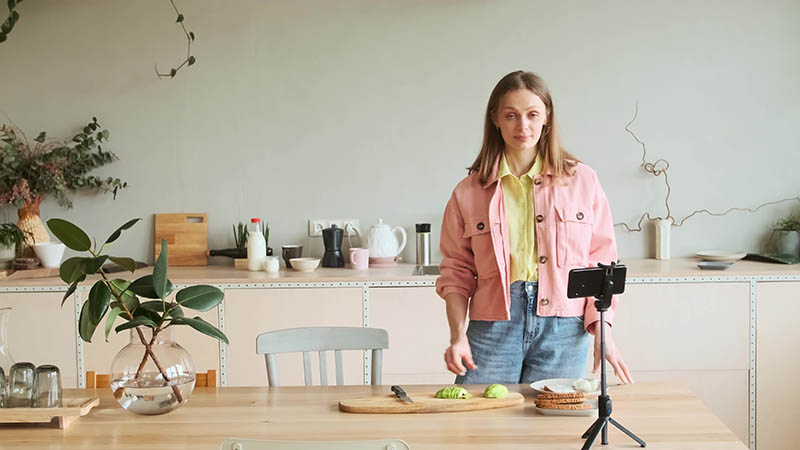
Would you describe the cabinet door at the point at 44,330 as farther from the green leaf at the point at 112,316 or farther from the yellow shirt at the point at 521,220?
the yellow shirt at the point at 521,220

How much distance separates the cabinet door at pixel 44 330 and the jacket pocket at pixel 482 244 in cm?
191

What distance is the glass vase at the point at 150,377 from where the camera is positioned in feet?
5.95

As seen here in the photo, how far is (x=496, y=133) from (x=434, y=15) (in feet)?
5.56

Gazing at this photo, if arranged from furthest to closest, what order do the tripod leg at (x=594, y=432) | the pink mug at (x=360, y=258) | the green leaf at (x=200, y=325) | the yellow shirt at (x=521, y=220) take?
1. the pink mug at (x=360, y=258)
2. the yellow shirt at (x=521, y=220)
3. the green leaf at (x=200, y=325)
4. the tripod leg at (x=594, y=432)

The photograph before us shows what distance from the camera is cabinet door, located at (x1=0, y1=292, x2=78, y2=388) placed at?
11.0 ft

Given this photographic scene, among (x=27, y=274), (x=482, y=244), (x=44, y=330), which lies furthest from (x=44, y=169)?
(x=482, y=244)

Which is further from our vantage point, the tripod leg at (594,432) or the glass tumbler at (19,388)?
the glass tumbler at (19,388)

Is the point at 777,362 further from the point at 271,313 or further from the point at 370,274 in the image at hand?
the point at 271,313

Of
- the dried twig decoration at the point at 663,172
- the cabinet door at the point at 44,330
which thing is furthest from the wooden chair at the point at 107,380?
the dried twig decoration at the point at 663,172

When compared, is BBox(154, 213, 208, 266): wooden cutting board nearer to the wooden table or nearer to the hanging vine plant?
the hanging vine plant

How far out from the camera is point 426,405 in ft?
6.01

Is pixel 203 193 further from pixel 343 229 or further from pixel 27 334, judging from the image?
pixel 27 334

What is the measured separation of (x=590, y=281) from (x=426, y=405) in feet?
1.56

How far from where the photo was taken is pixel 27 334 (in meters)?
3.35
